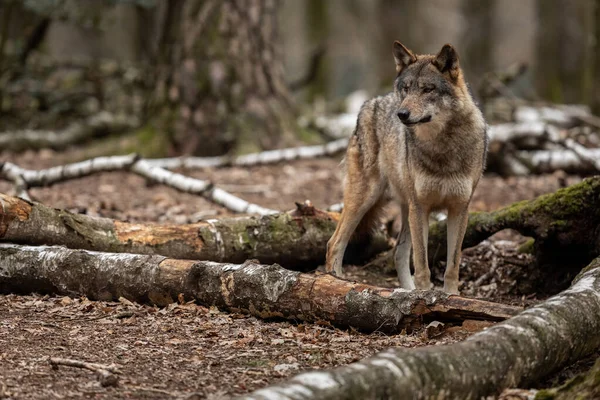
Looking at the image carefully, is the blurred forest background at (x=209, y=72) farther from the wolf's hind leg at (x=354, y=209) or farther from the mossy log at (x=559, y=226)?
the mossy log at (x=559, y=226)

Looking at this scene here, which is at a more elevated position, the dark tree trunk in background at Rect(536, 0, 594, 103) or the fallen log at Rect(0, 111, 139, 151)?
the dark tree trunk in background at Rect(536, 0, 594, 103)

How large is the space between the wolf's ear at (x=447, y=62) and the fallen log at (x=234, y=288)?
6.68 ft

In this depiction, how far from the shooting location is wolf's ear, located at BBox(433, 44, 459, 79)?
577cm

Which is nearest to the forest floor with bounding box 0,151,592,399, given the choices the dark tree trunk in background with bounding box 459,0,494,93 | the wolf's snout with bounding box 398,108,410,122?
the wolf's snout with bounding box 398,108,410,122

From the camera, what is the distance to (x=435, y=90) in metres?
5.77

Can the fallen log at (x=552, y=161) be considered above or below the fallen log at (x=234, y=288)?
above

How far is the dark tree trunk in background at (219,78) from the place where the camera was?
12.2m

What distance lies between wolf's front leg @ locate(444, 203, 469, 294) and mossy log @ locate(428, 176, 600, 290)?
0.64m

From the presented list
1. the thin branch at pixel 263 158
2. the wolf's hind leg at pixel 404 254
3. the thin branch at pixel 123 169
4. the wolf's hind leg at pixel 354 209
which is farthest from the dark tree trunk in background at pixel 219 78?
the wolf's hind leg at pixel 404 254

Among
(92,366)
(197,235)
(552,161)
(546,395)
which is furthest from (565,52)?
(92,366)

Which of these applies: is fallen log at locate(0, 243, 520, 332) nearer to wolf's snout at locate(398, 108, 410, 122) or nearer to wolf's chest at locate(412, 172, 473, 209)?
wolf's chest at locate(412, 172, 473, 209)

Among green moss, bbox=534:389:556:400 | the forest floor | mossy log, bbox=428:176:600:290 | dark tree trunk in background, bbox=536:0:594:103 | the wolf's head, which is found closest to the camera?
green moss, bbox=534:389:556:400

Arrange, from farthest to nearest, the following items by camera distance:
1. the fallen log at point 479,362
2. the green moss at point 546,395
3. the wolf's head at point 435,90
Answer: the wolf's head at point 435,90 → the green moss at point 546,395 → the fallen log at point 479,362

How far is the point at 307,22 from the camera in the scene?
22.9 meters
